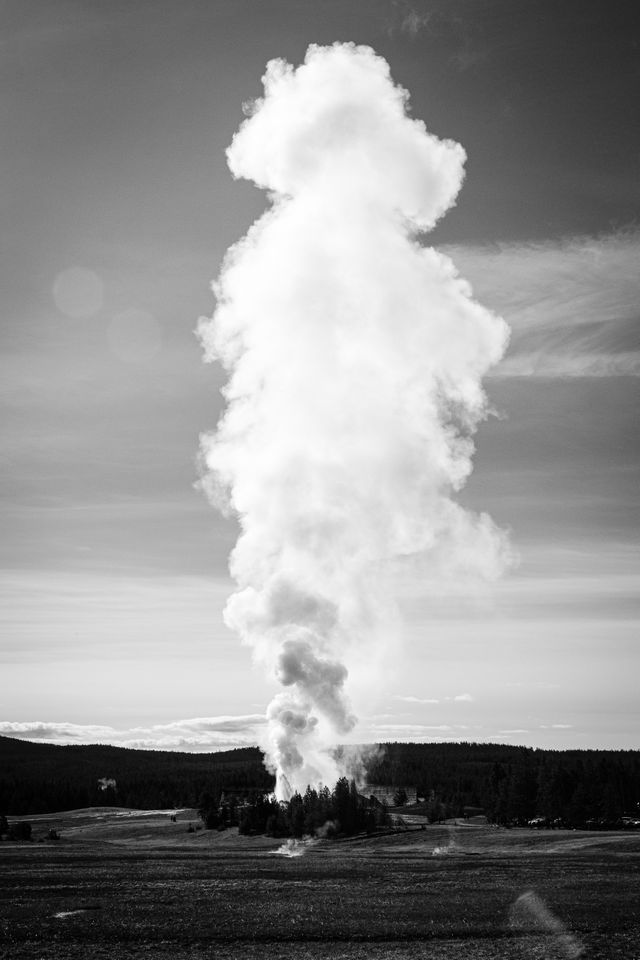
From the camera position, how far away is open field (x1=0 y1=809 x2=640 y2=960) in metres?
34.5

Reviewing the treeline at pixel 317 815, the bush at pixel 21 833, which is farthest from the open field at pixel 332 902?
the bush at pixel 21 833

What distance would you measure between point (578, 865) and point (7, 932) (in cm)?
4831

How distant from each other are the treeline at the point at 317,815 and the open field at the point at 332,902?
1117cm

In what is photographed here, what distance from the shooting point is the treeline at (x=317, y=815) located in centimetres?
10869

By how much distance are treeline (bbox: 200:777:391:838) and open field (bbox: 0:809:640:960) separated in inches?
440

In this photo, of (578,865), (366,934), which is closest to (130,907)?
(366,934)

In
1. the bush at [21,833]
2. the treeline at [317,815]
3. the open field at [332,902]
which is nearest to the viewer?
the open field at [332,902]

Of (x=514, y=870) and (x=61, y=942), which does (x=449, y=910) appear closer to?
A: (x=61, y=942)

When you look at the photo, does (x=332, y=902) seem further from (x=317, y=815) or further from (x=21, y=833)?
(x=21, y=833)

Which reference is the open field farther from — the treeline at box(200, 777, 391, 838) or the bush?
the bush

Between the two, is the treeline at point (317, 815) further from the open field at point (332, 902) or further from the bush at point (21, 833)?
the bush at point (21, 833)

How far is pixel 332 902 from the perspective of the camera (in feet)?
160

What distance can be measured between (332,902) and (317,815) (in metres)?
63.2

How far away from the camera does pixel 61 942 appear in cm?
3591
